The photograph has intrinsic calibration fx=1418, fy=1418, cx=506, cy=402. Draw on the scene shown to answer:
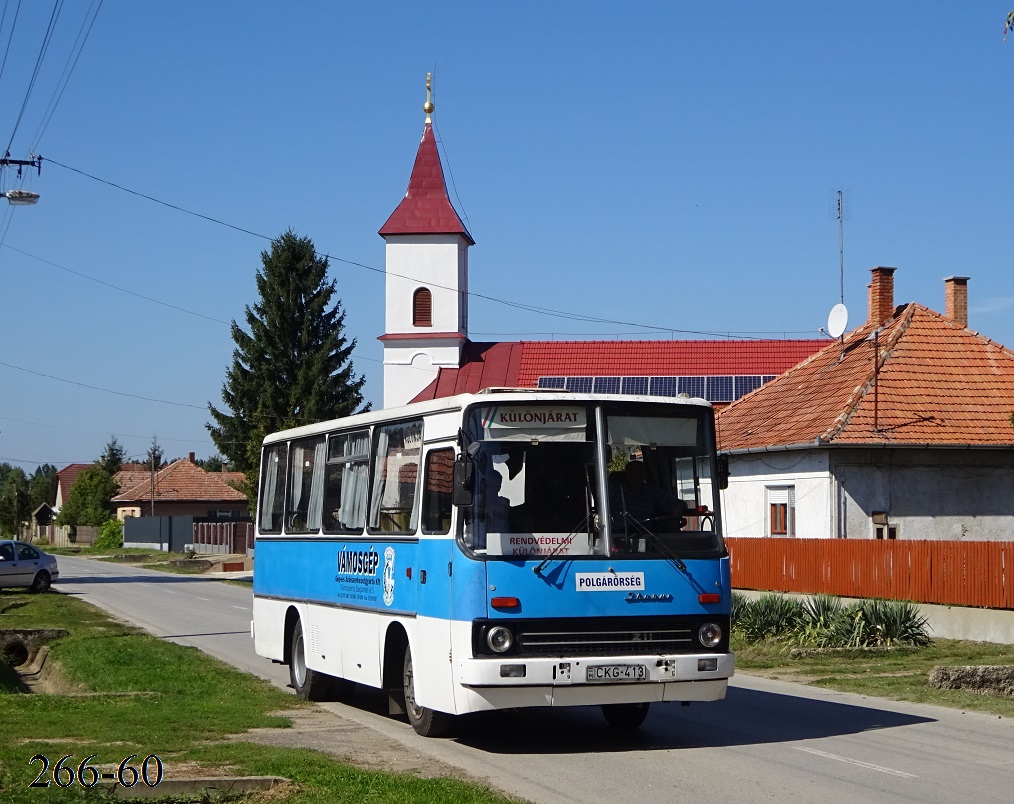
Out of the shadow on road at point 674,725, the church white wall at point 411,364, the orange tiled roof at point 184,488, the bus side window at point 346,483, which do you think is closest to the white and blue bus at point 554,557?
the shadow on road at point 674,725

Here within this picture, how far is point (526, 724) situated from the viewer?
43.9 feet

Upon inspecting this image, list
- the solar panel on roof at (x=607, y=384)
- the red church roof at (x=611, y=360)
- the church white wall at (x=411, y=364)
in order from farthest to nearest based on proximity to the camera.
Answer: the church white wall at (x=411, y=364)
the red church roof at (x=611, y=360)
the solar panel on roof at (x=607, y=384)

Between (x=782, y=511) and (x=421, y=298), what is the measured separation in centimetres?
4533

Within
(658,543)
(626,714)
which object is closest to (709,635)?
(658,543)

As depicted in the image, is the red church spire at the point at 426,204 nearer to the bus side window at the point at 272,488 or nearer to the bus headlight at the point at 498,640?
the bus side window at the point at 272,488

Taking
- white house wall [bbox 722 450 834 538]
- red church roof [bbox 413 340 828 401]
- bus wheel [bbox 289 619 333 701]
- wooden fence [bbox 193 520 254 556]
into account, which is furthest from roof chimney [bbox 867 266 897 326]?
wooden fence [bbox 193 520 254 556]

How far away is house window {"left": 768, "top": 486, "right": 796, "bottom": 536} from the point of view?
3009 centimetres

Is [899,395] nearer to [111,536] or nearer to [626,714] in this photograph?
[626,714]

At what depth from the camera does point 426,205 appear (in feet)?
246

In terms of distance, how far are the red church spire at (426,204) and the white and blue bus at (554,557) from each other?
6160 centimetres

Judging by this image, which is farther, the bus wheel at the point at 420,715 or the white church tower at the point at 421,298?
the white church tower at the point at 421,298

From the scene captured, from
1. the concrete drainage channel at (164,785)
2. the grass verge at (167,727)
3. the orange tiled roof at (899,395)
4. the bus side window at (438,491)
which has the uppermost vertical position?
the orange tiled roof at (899,395)

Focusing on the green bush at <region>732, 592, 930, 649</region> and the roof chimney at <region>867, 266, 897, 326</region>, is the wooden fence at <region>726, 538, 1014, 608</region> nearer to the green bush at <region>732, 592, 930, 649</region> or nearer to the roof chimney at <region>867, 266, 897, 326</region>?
the green bush at <region>732, 592, 930, 649</region>

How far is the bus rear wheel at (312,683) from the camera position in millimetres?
15070
